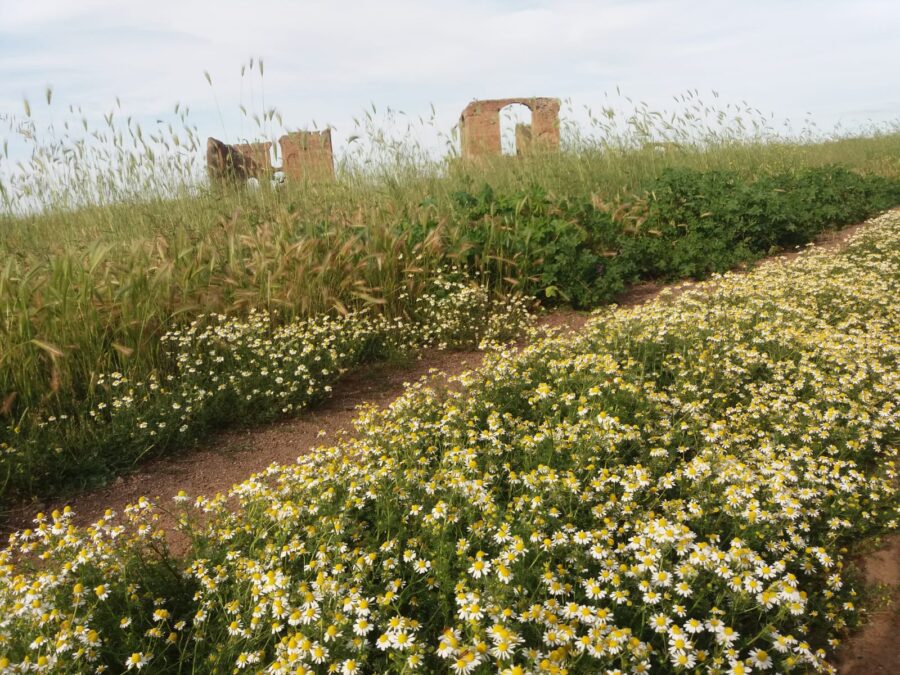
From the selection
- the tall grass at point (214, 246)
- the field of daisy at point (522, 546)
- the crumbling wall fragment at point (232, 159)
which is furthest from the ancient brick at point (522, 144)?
the field of daisy at point (522, 546)

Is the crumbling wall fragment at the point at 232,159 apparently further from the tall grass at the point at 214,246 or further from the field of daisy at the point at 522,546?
the field of daisy at the point at 522,546

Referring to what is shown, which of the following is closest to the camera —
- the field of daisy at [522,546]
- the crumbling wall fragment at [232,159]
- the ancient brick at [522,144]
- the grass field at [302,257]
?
the field of daisy at [522,546]

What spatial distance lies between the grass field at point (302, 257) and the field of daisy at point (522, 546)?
1.09 meters

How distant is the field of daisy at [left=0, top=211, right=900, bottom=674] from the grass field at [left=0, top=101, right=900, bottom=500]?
1.09 meters

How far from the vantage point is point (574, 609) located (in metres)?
2.14

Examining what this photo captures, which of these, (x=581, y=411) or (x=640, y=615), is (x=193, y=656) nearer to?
(x=640, y=615)

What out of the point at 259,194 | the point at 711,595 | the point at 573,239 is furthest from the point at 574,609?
the point at 259,194

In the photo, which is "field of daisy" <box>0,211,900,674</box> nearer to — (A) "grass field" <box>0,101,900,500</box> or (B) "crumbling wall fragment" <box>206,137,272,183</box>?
(A) "grass field" <box>0,101,900,500</box>

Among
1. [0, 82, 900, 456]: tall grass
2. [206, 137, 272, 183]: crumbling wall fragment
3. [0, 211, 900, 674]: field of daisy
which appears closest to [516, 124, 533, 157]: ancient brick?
[0, 82, 900, 456]: tall grass

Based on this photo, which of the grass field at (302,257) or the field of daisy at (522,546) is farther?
the grass field at (302,257)

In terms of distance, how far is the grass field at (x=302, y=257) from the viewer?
4.30 meters

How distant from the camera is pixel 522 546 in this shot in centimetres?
229

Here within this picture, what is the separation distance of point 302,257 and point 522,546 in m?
3.77

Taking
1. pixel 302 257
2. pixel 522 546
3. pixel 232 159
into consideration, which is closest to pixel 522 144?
pixel 232 159
